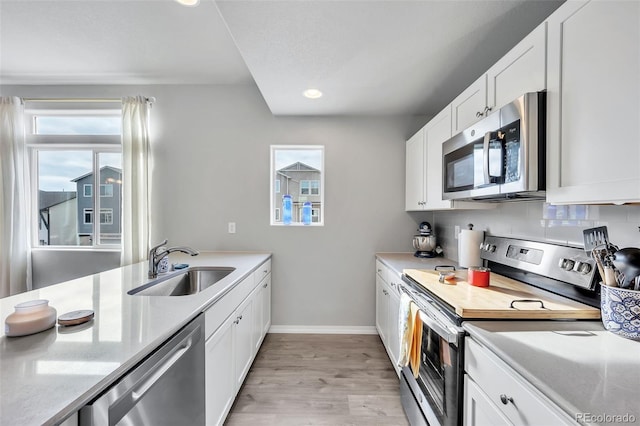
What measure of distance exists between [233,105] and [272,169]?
786 millimetres

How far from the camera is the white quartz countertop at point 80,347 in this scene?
594 mm

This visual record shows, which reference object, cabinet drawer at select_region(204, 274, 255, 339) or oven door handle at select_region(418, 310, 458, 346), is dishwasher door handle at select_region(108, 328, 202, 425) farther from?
oven door handle at select_region(418, 310, 458, 346)

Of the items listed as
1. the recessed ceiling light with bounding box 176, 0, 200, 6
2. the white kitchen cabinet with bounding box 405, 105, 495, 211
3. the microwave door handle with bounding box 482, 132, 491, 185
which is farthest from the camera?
the white kitchen cabinet with bounding box 405, 105, 495, 211

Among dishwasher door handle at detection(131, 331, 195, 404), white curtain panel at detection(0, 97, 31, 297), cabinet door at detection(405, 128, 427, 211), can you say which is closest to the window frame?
cabinet door at detection(405, 128, 427, 211)

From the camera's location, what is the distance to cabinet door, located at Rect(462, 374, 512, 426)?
86 cm

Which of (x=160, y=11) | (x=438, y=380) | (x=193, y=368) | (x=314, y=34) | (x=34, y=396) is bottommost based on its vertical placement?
(x=438, y=380)

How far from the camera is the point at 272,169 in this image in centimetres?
294

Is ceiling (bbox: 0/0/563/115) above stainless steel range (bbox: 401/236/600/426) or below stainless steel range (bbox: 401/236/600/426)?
above

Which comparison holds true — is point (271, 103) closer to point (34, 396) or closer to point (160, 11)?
point (160, 11)

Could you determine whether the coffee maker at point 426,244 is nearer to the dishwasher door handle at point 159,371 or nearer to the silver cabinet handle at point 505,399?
the silver cabinet handle at point 505,399

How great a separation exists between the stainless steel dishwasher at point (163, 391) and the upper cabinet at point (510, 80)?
69.1 inches

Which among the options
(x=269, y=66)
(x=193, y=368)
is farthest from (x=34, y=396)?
(x=269, y=66)

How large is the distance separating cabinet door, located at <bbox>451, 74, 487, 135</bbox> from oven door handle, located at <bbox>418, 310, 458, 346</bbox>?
112 centimetres

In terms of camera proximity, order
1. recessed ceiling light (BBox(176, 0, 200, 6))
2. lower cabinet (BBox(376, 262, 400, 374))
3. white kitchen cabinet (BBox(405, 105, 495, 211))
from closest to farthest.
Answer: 1. recessed ceiling light (BBox(176, 0, 200, 6))
2. white kitchen cabinet (BBox(405, 105, 495, 211))
3. lower cabinet (BBox(376, 262, 400, 374))
